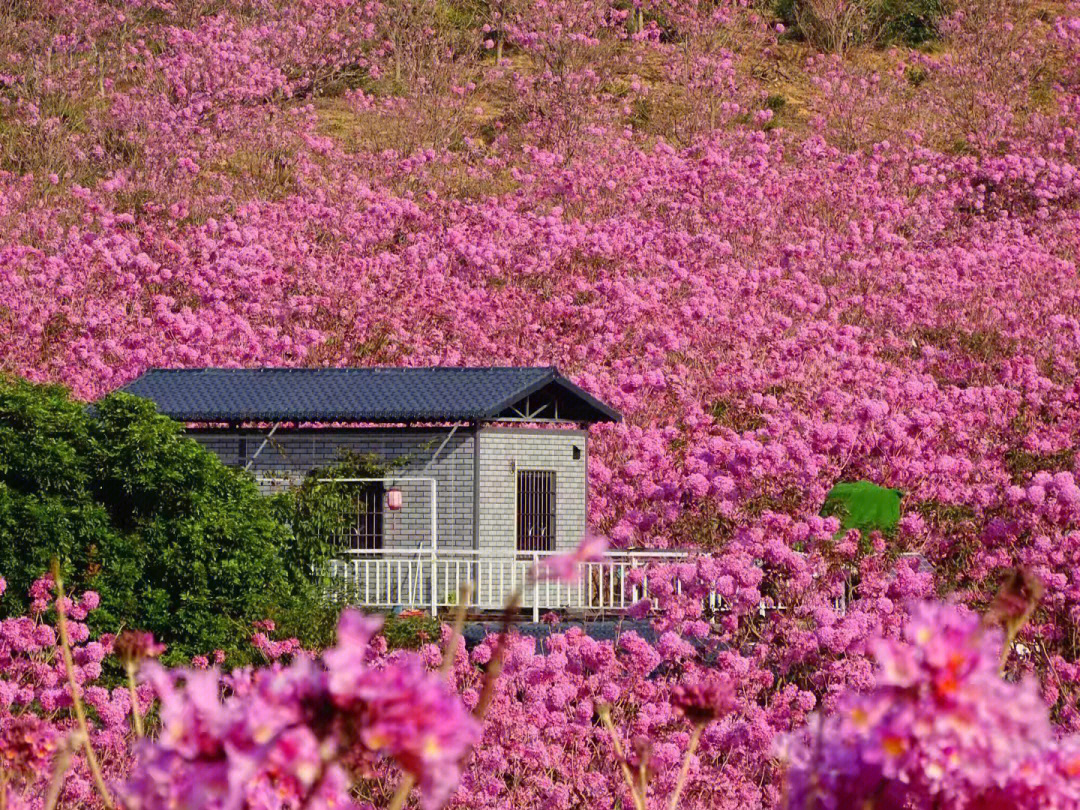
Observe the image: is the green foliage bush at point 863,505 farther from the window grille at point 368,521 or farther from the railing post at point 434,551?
the window grille at point 368,521

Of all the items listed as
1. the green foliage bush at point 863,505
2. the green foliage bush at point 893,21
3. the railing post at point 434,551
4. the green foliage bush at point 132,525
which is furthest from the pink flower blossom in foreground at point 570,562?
the green foliage bush at point 893,21

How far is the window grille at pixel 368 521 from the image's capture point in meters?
20.5

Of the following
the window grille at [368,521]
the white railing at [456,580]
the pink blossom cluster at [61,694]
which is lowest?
the pink blossom cluster at [61,694]

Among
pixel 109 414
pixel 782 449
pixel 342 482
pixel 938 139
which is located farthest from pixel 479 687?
pixel 938 139

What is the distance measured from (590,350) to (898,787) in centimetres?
2259

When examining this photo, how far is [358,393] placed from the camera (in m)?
20.1

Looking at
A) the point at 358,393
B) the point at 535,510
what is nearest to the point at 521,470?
the point at 535,510

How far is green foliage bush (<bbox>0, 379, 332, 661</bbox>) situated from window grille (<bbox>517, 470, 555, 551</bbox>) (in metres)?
6.44

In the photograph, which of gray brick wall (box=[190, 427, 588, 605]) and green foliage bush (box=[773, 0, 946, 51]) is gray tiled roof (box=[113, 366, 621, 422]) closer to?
gray brick wall (box=[190, 427, 588, 605])

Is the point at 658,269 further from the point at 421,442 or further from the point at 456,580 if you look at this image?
the point at 456,580

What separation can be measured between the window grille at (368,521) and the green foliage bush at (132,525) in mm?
5497

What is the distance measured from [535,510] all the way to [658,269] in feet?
26.6

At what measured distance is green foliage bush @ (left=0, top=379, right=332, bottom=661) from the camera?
13789mm

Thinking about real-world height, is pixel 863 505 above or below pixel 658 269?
below
